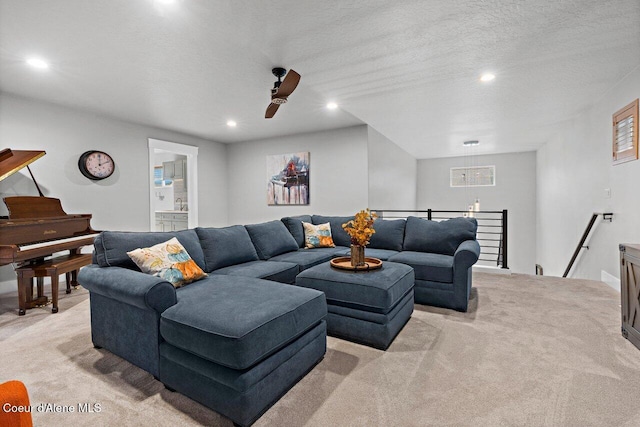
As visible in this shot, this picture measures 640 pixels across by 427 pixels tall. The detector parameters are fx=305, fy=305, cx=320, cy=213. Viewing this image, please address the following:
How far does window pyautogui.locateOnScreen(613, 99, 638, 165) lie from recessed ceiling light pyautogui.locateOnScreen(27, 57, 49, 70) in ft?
19.4

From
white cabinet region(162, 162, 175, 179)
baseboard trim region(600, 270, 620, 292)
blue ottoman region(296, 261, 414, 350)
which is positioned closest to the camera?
blue ottoman region(296, 261, 414, 350)

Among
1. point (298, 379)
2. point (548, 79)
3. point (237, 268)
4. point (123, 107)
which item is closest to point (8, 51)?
point (123, 107)

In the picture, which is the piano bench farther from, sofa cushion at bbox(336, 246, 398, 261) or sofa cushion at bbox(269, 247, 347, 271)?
sofa cushion at bbox(336, 246, 398, 261)

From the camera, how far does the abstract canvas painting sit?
20.0 ft

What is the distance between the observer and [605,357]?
210cm

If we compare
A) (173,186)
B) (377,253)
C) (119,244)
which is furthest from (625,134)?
(173,186)

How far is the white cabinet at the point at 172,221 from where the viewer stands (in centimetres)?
666

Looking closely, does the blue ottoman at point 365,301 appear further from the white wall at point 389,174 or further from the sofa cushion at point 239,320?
the white wall at point 389,174

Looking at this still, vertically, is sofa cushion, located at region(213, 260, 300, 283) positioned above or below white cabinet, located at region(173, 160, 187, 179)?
below

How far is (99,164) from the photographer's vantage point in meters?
4.68

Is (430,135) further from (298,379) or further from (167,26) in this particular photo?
(298,379)

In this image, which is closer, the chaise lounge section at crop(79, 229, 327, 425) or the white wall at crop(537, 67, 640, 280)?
the chaise lounge section at crop(79, 229, 327, 425)

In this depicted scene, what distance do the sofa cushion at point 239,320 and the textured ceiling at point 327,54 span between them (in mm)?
1917

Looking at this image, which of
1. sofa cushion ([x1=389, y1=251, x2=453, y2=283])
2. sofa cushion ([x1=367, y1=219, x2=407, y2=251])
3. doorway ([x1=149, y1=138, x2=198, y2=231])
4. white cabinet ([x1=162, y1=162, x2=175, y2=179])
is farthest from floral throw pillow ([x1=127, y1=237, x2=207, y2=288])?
white cabinet ([x1=162, y1=162, x2=175, y2=179])
